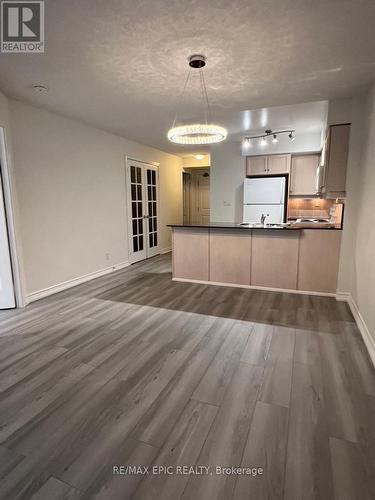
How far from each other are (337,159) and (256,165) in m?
2.41

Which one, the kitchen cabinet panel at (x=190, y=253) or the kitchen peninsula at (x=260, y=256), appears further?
the kitchen cabinet panel at (x=190, y=253)

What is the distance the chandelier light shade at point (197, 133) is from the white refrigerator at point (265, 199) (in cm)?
251

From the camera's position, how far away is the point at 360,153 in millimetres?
3271

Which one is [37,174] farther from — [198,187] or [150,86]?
[198,187]

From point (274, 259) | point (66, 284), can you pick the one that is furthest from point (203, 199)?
point (66, 284)

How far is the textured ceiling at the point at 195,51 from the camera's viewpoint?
71.3 inches

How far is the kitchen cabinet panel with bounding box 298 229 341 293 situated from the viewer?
368 centimetres

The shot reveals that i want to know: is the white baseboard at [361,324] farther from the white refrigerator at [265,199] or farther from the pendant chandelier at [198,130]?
the pendant chandelier at [198,130]

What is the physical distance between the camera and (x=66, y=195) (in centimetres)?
411

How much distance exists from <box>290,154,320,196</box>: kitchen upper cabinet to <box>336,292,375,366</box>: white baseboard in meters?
2.59

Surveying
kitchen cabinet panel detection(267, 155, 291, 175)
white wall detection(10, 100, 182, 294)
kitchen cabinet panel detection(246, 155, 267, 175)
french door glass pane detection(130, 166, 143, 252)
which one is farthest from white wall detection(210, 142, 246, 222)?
white wall detection(10, 100, 182, 294)

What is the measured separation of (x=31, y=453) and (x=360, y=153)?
13.4 feet

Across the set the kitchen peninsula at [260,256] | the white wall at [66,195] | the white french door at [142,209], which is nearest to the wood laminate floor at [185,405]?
the kitchen peninsula at [260,256]

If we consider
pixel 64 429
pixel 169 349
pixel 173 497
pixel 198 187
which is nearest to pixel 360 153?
pixel 169 349
